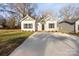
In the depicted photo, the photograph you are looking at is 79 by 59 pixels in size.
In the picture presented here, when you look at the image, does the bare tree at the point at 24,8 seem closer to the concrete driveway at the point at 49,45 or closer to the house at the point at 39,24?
the house at the point at 39,24

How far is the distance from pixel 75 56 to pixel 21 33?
750 mm

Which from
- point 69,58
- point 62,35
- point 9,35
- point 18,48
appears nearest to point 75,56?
point 69,58

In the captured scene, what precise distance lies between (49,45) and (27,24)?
40 centimetres

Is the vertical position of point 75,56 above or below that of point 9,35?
below

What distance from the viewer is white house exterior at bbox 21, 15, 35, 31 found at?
264cm

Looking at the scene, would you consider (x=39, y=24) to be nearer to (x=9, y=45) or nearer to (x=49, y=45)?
(x=49, y=45)

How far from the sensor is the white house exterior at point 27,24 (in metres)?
2.64

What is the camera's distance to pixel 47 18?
2629 millimetres

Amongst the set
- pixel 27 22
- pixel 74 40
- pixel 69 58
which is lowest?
pixel 69 58

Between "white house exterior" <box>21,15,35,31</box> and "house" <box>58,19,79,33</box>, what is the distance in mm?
355

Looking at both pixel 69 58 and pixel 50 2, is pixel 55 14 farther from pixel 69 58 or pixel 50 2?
pixel 69 58

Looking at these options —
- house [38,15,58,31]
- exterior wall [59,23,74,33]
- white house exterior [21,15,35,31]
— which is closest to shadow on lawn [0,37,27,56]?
white house exterior [21,15,35,31]

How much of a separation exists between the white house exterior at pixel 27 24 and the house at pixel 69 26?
36 cm

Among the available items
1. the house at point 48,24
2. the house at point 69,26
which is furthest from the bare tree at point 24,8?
the house at point 69,26
